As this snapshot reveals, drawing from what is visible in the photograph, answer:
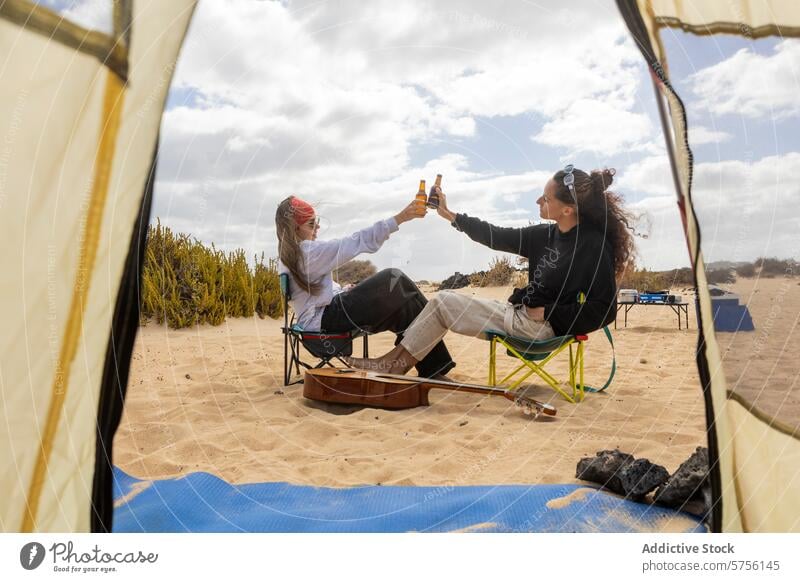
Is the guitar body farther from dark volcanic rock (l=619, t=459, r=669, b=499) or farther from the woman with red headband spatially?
dark volcanic rock (l=619, t=459, r=669, b=499)

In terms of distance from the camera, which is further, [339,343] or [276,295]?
[276,295]

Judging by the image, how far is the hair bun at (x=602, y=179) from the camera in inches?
156

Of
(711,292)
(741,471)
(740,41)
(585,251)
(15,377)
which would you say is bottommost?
(741,471)

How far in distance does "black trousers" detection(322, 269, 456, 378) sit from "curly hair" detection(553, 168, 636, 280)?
119 centimetres

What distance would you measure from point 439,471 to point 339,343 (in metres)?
1.64

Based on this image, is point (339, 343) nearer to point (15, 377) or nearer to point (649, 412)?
point (649, 412)

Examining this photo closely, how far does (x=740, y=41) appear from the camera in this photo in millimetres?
2205

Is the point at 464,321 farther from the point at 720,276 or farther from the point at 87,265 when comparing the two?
the point at 87,265

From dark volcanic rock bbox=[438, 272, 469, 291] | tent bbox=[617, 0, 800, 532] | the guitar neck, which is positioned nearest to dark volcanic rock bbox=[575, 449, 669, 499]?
tent bbox=[617, 0, 800, 532]

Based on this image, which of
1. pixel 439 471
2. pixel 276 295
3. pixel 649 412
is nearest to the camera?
pixel 439 471

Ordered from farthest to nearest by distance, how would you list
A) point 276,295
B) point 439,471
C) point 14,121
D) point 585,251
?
point 276,295 < point 585,251 < point 439,471 < point 14,121

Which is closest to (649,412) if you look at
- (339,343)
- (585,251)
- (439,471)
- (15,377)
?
(585,251)

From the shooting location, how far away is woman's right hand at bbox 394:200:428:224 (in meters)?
3.92

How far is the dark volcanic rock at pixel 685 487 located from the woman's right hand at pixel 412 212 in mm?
2162
